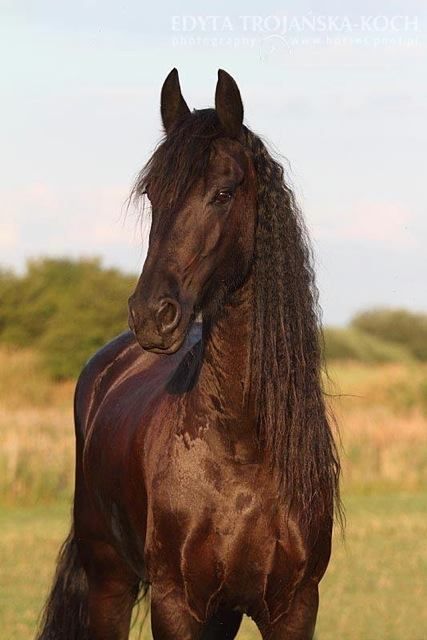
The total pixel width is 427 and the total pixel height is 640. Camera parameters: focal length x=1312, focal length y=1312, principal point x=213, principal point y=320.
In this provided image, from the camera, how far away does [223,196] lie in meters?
4.46

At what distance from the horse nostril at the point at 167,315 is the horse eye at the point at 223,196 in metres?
0.45

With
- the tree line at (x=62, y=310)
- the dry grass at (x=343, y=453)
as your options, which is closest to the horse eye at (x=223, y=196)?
the dry grass at (x=343, y=453)

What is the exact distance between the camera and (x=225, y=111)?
4621mm

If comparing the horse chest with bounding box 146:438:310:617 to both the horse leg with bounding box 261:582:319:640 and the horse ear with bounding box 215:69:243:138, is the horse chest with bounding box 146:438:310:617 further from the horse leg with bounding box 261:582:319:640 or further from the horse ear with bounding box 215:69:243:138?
the horse ear with bounding box 215:69:243:138

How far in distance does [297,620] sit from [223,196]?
1615mm

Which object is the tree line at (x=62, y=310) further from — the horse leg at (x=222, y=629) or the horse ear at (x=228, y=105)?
the horse ear at (x=228, y=105)

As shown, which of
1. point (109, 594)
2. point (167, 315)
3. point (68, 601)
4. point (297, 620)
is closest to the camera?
point (167, 315)

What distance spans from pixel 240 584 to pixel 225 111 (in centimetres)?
171

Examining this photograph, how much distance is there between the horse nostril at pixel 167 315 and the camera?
164 inches

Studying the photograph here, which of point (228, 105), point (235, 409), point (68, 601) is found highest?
point (228, 105)

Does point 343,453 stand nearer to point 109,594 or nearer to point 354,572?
point 354,572


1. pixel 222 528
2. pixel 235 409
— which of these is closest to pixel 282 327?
pixel 235 409

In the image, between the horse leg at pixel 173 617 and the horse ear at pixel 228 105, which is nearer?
the horse ear at pixel 228 105

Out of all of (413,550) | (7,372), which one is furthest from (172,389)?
(7,372)
